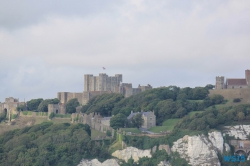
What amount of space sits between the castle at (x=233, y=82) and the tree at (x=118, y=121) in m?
21.8

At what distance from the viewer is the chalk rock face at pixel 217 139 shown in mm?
72875

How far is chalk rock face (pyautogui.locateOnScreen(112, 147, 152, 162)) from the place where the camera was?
73706 millimetres

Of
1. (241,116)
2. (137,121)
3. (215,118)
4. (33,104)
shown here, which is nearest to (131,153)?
(137,121)

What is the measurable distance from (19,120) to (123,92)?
50.4 ft

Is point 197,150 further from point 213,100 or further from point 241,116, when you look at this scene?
point 213,100

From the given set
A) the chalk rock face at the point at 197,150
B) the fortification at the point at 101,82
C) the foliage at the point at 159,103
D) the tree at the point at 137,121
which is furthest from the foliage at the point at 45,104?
the chalk rock face at the point at 197,150

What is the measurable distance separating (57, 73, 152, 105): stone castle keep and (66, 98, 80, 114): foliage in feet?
6.91

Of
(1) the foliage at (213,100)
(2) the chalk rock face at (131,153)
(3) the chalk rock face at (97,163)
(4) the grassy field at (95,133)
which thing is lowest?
(3) the chalk rock face at (97,163)

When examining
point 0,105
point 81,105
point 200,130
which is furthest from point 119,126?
point 0,105

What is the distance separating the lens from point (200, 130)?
74.3 metres

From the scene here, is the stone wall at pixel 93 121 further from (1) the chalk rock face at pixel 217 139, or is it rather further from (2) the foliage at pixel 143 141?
(1) the chalk rock face at pixel 217 139

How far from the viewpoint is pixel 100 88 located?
373 ft

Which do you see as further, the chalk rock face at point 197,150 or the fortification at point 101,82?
the fortification at point 101,82

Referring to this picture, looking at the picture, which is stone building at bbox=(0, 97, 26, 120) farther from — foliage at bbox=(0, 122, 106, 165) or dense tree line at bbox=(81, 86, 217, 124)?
foliage at bbox=(0, 122, 106, 165)
